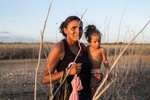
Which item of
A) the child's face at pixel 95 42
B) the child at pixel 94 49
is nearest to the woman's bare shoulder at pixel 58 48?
the child at pixel 94 49

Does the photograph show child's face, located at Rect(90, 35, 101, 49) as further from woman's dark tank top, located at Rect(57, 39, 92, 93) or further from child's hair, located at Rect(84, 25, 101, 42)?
woman's dark tank top, located at Rect(57, 39, 92, 93)

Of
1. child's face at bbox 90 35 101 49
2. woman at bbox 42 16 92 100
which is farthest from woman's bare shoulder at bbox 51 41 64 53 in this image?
child's face at bbox 90 35 101 49

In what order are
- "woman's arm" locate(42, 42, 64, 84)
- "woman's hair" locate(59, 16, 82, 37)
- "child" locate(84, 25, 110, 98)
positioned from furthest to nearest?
"child" locate(84, 25, 110, 98)
"woman's hair" locate(59, 16, 82, 37)
"woman's arm" locate(42, 42, 64, 84)

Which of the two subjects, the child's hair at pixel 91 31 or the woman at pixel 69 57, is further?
the child's hair at pixel 91 31

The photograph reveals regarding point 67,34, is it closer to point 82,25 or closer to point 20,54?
point 82,25

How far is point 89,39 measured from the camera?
8.80 feet

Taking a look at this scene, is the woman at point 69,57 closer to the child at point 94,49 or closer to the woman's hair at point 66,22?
the woman's hair at point 66,22

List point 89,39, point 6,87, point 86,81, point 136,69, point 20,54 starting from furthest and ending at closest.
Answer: point 20,54 < point 136,69 < point 6,87 < point 89,39 < point 86,81

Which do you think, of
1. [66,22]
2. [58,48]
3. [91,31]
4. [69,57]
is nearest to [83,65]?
[69,57]

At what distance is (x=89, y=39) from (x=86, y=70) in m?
0.68

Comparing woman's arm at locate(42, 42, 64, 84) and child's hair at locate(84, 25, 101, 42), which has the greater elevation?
child's hair at locate(84, 25, 101, 42)

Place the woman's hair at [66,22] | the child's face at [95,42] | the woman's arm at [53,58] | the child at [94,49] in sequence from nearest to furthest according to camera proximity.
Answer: the woman's arm at [53,58] < the woman's hair at [66,22] < the child at [94,49] < the child's face at [95,42]

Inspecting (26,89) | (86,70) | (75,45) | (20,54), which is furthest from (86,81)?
(20,54)

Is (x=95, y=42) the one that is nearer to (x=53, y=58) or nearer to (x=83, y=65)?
(x=83, y=65)
